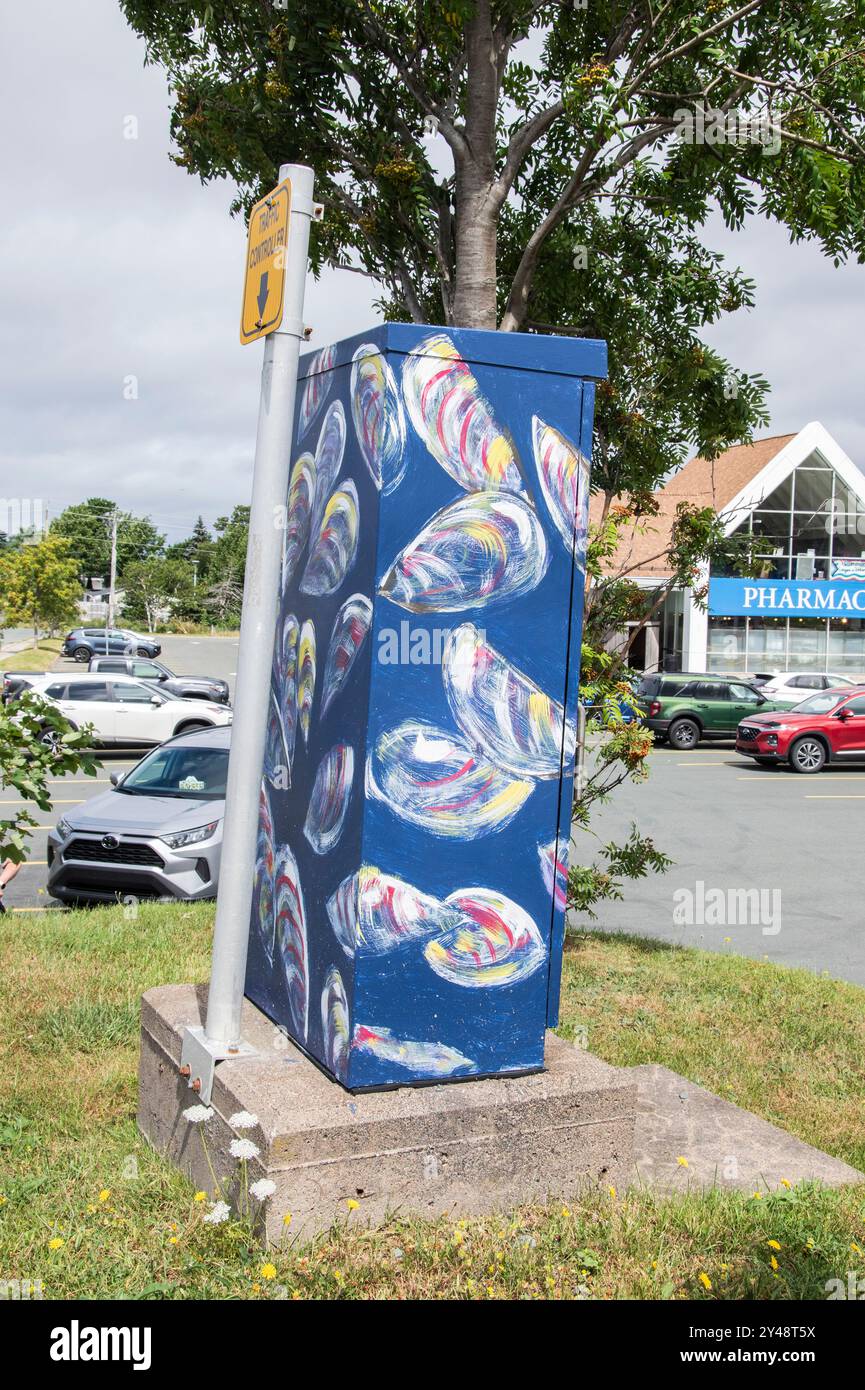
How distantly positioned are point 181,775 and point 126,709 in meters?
11.5

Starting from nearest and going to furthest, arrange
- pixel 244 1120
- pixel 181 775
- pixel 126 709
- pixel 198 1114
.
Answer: pixel 244 1120, pixel 198 1114, pixel 181 775, pixel 126 709

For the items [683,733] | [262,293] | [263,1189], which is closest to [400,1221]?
[263,1189]

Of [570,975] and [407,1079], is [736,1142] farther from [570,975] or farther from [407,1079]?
[570,975]

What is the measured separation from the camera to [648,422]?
727 centimetres

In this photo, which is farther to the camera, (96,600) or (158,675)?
(96,600)

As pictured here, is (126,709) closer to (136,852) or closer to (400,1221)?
(136,852)

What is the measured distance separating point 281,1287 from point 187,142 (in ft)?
22.3

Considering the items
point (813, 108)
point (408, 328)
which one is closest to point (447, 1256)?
point (408, 328)

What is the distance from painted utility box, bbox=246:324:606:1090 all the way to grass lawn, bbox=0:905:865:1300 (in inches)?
18.7

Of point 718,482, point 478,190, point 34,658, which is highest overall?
point 718,482

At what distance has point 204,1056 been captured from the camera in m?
3.46

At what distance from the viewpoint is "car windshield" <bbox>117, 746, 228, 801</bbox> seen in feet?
31.7

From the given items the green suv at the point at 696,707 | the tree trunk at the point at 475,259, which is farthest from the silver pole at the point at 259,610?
the green suv at the point at 696,707

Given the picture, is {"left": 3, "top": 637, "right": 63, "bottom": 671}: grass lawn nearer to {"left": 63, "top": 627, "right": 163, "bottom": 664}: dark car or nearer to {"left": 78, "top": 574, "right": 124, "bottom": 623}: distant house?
{"left": 63, "top": 627, "right": 163, "bottom": 664}: dark car
